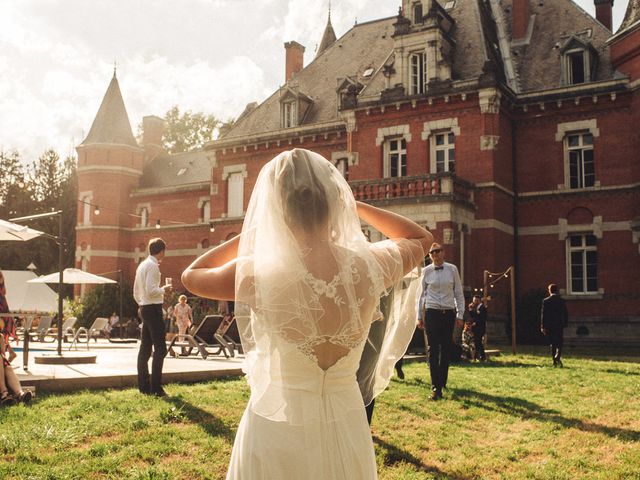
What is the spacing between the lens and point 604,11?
29453 mm

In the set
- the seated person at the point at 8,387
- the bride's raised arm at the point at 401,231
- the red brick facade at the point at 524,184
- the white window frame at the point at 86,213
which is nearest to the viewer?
the bride's raised arm at the point at 401,231

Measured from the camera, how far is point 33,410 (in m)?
7.39

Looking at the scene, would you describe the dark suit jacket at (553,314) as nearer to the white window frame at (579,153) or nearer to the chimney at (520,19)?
the white window frame at (579,153)

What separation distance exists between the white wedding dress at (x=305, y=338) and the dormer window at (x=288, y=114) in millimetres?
29569

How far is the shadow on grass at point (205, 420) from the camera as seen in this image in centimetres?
665

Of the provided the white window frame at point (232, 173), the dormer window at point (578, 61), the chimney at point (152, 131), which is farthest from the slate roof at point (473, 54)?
the chimney at point (152, 131)

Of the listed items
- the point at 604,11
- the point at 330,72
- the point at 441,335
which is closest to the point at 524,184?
the point at 604,11

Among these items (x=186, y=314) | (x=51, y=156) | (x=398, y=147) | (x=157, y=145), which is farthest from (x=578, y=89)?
(x=51, y=156)

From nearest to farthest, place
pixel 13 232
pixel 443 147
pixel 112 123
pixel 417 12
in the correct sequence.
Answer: pixel 13 232
pixel 443 147
pixel 417 12
pixel 112 123

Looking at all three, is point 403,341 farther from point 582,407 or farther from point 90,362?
point 90,362

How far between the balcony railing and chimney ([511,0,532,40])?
8.63 meters

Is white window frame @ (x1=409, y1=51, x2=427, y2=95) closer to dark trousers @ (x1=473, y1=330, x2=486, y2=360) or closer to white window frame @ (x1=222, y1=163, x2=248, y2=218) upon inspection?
white window frame @ (x1=222, y1=163, x2=248, y2=218)

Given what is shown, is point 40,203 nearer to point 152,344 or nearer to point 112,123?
point 112,123

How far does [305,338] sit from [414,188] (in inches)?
852
